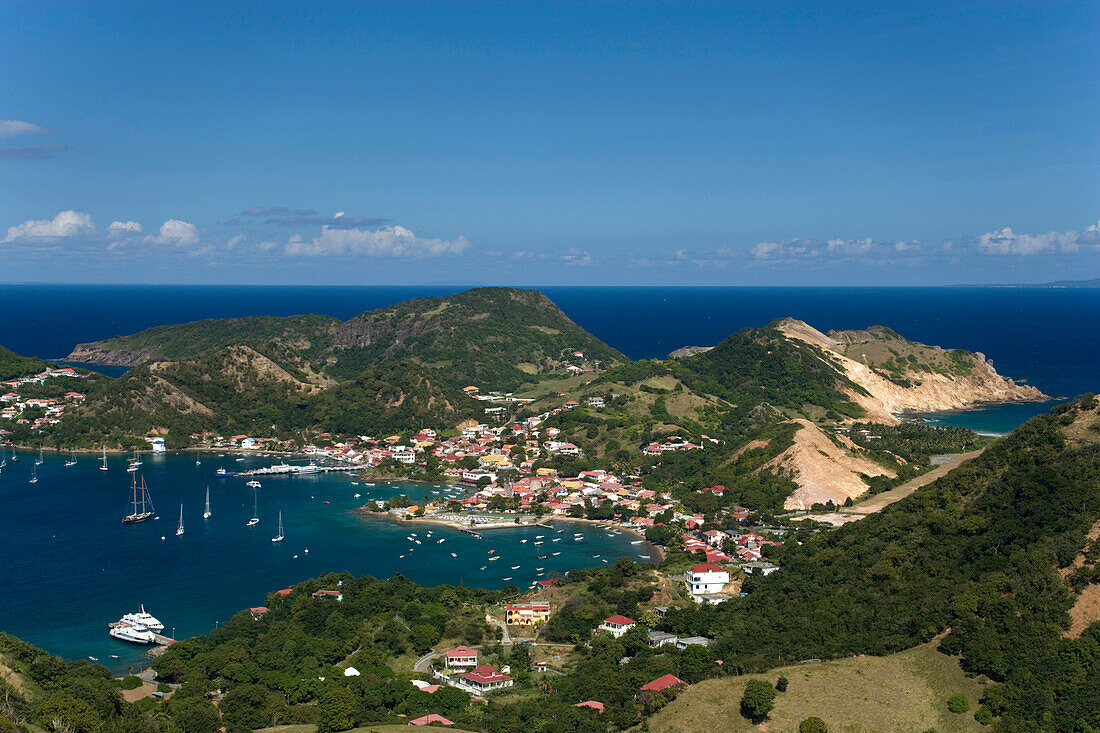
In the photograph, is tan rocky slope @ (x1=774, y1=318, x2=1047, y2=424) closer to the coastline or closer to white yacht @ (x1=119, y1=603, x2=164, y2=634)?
the coastline

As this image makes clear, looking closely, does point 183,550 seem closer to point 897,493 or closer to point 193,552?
point 193,552

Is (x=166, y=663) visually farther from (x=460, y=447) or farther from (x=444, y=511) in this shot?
(x=460, y=447)

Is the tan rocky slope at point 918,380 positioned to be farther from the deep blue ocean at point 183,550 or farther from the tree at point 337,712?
the tree at point 337,712

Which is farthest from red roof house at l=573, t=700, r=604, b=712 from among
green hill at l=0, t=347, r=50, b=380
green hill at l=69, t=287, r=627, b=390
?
green hill at l=0, t=347, r=50, b=380

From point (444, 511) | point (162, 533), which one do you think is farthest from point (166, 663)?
point (444, 511)

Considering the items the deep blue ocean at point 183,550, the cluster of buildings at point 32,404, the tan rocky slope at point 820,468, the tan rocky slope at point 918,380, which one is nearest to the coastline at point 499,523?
the deep blue ocean at point 183,550

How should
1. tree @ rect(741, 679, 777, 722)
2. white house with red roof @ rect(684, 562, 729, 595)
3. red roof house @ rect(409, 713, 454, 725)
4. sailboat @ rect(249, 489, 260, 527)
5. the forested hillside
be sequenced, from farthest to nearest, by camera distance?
1. sailboat @ rect(249, 489, 260, 527)
2. white house with red roof @ rect(684, 562, 729, 595)
3. red roof house @ rect(409, 713, 454, 725)
4. the forested hillside
5. tree @ rect(741, 679, 777, 722)

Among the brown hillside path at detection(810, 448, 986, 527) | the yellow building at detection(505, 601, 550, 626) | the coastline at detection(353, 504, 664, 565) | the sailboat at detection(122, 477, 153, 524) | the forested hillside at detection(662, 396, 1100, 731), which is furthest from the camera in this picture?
the sailboat at detection(122, 477, 153, 524)
